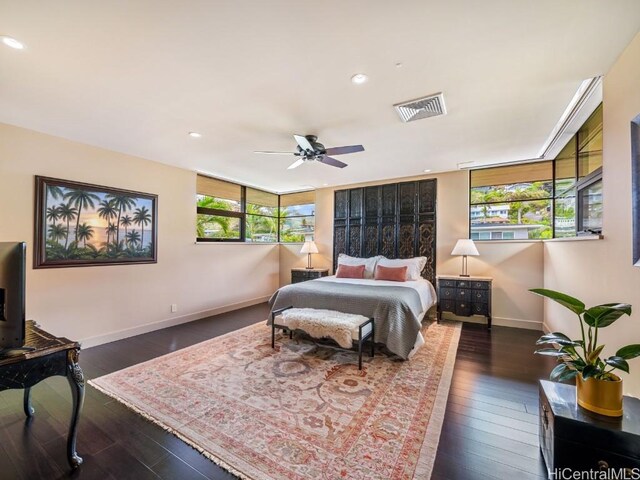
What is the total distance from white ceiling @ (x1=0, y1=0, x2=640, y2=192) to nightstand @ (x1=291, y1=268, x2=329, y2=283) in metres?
3.17

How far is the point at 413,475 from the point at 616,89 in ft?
9.72

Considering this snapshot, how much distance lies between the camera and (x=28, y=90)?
234cm

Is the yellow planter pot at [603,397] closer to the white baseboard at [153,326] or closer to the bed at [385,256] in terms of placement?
the bed at [385,256]

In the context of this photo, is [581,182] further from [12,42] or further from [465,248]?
[12,42]

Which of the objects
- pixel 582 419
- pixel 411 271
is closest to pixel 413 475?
pixel 582 419

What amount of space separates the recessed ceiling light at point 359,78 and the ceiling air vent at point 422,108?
1.71ft

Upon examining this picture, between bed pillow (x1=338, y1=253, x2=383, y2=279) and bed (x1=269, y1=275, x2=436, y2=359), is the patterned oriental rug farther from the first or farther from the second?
bed pillow (x1=338, y1=253, x2=383, y2=279)

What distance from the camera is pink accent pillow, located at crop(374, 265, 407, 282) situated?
457 cm

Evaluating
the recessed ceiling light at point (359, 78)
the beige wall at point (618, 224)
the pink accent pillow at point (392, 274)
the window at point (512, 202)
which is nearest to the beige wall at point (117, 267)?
the pink accent pillow at point (392, 274)

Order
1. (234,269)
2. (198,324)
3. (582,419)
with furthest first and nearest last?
(234,269)
(198,324)
(582,419)

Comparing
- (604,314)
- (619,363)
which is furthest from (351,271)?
(619,363)

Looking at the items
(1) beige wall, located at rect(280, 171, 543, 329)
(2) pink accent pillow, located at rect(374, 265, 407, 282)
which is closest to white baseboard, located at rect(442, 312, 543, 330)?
(1) beige wall, located at rect(280, 171, 543, 329)

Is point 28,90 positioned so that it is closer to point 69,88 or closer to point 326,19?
point 69,88

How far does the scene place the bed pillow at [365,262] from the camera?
507cm
